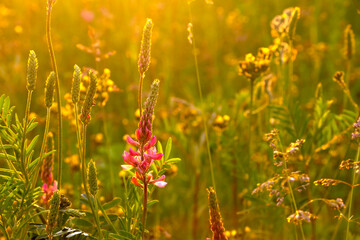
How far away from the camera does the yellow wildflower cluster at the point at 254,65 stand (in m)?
1.98

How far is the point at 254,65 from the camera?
200cm

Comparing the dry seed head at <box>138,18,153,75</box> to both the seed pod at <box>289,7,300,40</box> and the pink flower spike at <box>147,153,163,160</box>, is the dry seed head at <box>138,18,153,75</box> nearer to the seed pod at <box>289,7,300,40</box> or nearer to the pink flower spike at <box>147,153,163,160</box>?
the pink flower spike at <box>147,153,163,160</box>

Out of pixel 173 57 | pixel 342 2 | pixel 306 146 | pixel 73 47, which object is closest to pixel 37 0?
pixel 73 47

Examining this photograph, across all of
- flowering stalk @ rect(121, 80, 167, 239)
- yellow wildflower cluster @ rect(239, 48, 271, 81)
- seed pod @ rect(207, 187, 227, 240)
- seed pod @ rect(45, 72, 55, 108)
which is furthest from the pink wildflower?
yellow wildflower cluster @ rect(239, 48, 271, 81)

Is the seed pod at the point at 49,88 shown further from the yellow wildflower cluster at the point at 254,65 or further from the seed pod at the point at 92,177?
the yellow wildflower cluster at the point at 254,65

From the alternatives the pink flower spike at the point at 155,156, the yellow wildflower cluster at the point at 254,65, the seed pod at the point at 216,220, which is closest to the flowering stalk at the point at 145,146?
the pink flower spike at the point at 155,156

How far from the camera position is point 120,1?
5.10 m

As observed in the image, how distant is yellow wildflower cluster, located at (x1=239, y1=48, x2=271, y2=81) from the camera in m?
1.98

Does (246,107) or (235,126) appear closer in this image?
(235,126)

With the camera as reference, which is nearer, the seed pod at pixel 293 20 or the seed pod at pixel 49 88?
the seed pod at pixel 49 88

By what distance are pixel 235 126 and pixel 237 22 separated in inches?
101

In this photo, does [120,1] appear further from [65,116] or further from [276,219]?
[276,219]

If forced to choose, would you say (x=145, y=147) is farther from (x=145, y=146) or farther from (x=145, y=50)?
(x=145, y=50)

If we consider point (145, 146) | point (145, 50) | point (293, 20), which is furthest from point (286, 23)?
point (145, 146)
